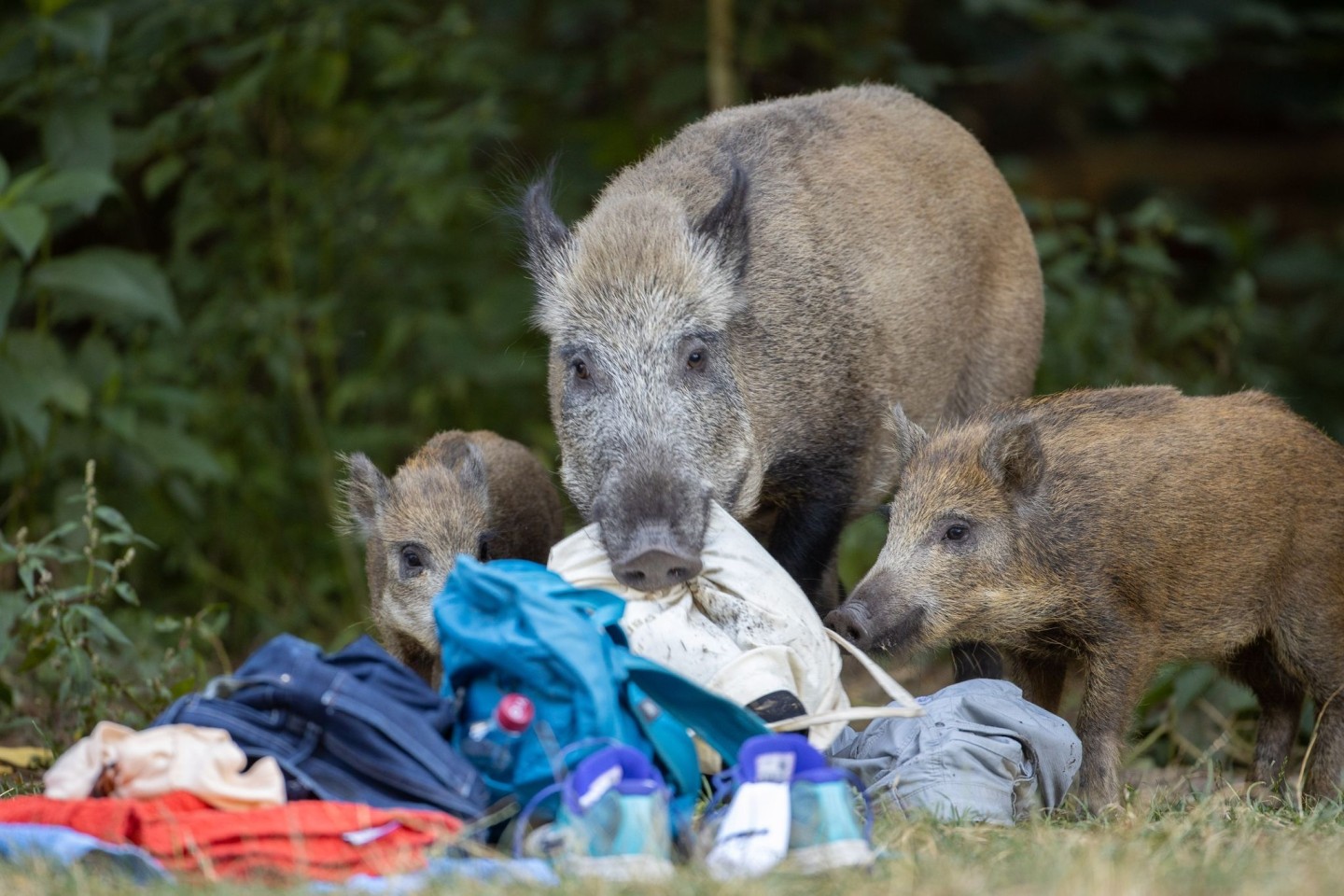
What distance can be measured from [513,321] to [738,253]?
9.84ft

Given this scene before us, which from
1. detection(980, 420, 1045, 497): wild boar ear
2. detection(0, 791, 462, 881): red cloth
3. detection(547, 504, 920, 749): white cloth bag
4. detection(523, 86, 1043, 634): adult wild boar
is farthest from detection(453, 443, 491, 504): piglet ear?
detection(0, 791, 462, 881): red cloth

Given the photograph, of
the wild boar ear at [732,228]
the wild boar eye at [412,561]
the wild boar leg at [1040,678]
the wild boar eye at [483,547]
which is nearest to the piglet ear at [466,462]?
the wild boar eye at [483,547]

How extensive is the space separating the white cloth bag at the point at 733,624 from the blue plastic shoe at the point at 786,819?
389 millimetres

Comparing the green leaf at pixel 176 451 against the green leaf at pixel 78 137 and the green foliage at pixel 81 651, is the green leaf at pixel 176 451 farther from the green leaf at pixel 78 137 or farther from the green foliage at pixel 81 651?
the green leaf at pixel 78 137

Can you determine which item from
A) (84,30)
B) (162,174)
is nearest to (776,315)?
(84,30)

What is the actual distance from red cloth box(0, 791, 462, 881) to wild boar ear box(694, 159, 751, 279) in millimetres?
2121

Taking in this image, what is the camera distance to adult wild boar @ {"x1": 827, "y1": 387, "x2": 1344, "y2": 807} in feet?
14.0

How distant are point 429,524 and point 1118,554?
209 centimetres

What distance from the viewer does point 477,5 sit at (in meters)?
8.76

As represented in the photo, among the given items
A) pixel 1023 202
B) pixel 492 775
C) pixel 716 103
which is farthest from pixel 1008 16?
pixel 492 775

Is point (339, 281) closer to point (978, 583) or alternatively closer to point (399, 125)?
point (399, 125)

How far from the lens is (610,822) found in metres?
3.07

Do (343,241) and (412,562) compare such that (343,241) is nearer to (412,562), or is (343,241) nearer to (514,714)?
(412,562)

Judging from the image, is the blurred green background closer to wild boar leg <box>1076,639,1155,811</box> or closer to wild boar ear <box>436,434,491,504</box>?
wild boar ear <box>436,434,491,504</box>
